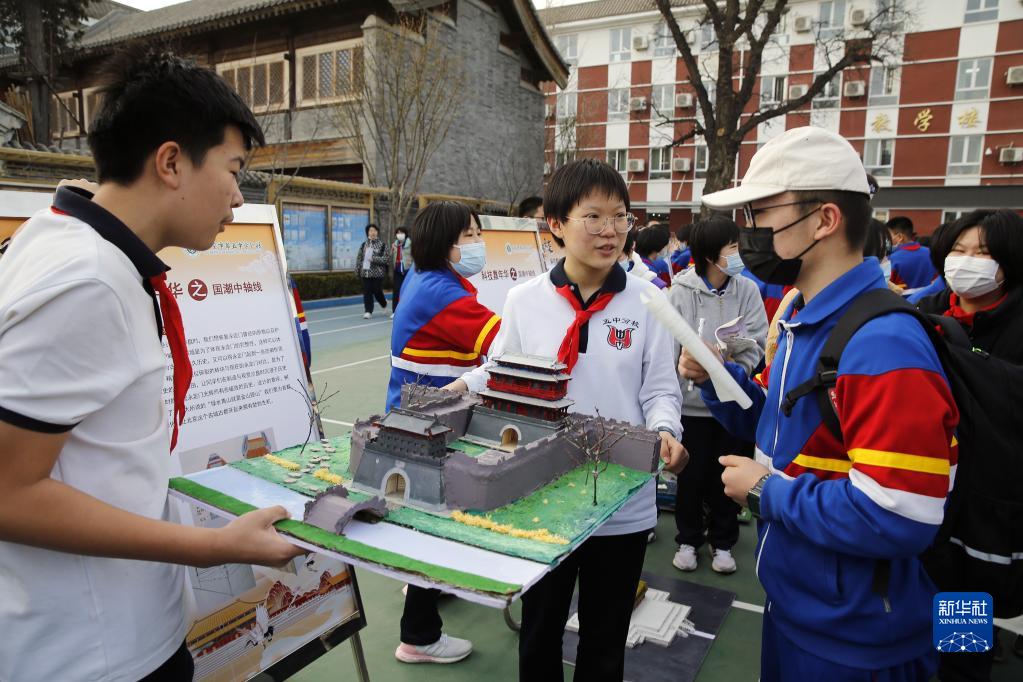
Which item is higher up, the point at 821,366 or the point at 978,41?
the point at 978,41

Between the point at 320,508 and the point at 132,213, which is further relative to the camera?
the point at 320,508

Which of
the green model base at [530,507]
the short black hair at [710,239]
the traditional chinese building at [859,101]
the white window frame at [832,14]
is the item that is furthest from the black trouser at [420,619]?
the white window frame at [832,14]

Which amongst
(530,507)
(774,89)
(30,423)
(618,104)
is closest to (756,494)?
(530,507)

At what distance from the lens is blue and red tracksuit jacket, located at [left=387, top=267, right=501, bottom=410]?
3.25m

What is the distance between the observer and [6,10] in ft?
46.7

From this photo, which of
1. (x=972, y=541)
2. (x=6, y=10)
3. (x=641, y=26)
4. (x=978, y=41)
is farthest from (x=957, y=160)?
(x=6, y=10)

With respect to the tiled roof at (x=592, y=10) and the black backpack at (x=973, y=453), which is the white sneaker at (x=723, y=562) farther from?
the tiled roof at (x=592, y=10)

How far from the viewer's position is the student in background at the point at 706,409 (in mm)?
3990

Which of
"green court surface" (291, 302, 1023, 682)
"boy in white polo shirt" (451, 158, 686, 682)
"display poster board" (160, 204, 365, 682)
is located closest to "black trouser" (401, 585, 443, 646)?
"green court surface" (291, 302, 1023, 682)

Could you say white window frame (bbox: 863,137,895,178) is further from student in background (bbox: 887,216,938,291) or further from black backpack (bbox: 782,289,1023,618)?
black backpack (bbox: 782,289,1023,618)

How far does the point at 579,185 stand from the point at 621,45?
35.0m

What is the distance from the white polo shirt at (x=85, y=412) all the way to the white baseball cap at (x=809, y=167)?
1470 mm

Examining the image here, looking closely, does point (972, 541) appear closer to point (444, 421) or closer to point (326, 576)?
point (444, 421)

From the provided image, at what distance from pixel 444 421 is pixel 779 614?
110cm
